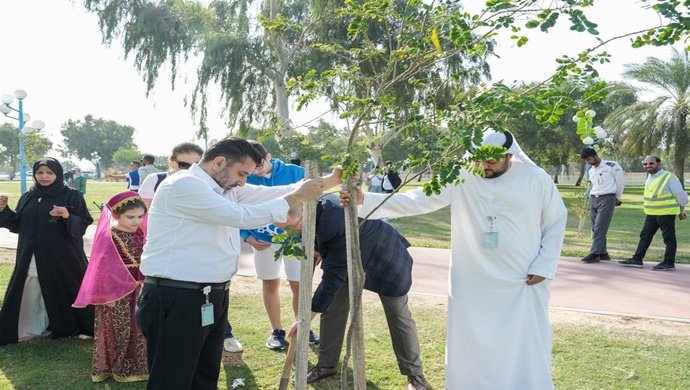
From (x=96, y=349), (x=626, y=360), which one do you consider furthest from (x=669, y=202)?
(x=96, y=349)

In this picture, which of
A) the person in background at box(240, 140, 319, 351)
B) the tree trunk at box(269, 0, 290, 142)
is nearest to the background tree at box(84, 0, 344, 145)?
the tree trunk at box(269, 0, 290, 142)

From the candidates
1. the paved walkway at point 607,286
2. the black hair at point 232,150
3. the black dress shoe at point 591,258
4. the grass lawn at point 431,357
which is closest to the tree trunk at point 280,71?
the paved walkway at point 607,286

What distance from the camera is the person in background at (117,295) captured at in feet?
14.6

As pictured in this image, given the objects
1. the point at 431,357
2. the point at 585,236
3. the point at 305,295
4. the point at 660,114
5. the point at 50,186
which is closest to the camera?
the point at 305,295

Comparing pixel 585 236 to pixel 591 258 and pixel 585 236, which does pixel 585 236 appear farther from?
pixel 591 258

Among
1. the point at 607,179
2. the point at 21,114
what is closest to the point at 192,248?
the point at 607,179

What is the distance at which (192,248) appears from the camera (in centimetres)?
289

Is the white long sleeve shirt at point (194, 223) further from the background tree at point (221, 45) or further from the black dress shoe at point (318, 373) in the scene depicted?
the background tree at point (221, 45)

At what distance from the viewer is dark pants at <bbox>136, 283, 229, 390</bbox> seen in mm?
2900

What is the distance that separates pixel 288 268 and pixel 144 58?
18.5 m

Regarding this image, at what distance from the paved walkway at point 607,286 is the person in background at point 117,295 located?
12.4 feet

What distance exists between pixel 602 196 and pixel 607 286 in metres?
2.73

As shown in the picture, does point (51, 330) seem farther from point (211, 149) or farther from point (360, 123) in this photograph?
point (360, 123)

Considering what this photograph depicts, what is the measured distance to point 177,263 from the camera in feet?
9.39
